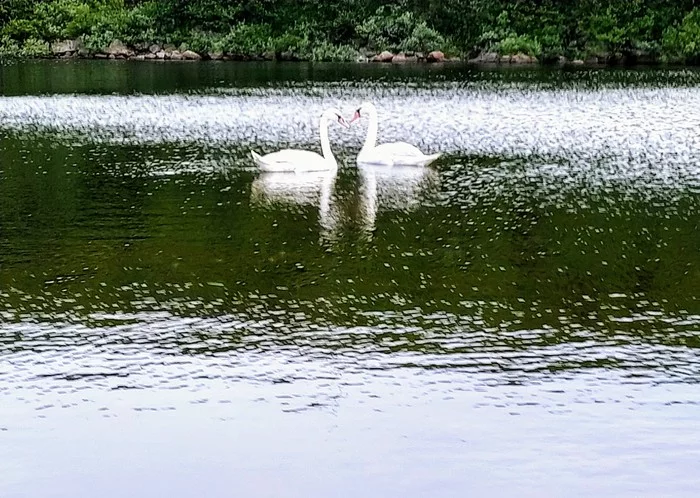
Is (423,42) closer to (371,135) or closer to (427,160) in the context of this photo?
(371,135)

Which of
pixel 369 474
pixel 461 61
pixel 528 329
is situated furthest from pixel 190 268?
pixel 461 61

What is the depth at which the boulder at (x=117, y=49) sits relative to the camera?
67188 mm

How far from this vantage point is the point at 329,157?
62.2 ft

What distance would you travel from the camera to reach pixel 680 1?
6266cm

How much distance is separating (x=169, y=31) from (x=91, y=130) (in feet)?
147

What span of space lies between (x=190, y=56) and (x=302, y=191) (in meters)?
50.4

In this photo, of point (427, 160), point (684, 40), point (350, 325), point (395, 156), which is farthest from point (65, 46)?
point (350, 325)

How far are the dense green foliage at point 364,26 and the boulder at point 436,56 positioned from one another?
26.9 inches

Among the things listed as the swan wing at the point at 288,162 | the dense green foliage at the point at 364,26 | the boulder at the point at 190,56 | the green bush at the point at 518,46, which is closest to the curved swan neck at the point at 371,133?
the swan wing at the point at 288,162

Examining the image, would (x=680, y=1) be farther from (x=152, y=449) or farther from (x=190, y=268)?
(x=152, y=449)

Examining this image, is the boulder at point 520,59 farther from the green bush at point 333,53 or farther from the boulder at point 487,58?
the green bush at point 333,53

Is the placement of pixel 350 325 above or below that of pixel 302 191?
below

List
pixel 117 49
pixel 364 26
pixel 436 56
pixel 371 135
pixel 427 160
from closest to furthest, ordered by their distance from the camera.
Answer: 1. pixel 427 160
2. pixel 371 135
3. pixel 436 56
4. pixel 364 26
5. pixel 117 49

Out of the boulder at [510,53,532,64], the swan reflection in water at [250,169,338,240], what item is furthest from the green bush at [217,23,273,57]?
the swan reflection in water at [250,169,338,240]
